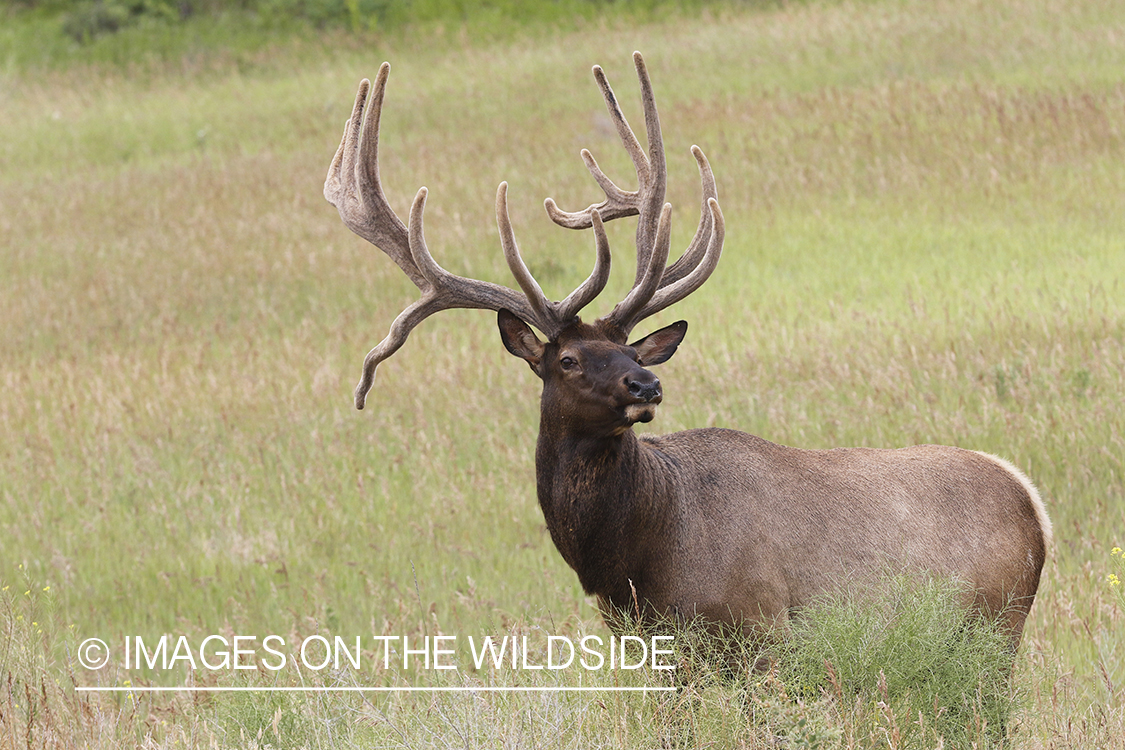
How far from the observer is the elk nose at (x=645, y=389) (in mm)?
4293

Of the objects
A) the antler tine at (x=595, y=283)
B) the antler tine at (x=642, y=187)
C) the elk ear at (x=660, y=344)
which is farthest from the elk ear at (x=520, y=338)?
the antler tine at (x=642, y=187)

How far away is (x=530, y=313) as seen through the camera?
4910 mm

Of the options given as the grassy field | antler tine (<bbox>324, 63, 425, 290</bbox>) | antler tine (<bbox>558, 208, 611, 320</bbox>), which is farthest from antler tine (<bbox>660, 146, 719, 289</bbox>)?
the grassy field

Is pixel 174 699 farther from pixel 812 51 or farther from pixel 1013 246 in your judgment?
pixel 812 51

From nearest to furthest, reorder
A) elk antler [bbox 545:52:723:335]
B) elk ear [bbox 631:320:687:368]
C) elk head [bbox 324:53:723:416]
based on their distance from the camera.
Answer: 1. elk head [bbox 324:53:723:416]
2. elk antler [bbox 545:52:723:335]
3. elk ear [bbox 631:320:687:368]

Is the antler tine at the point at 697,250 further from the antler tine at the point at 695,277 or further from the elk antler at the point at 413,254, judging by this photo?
the elk antler at the point at 413,254

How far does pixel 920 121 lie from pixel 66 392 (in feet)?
39.6

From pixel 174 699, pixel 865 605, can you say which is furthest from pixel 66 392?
pixel 865 605

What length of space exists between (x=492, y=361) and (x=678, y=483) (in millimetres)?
5797

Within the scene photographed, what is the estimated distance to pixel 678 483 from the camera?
4.90m

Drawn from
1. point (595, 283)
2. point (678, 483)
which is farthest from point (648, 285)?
point (678, 483)

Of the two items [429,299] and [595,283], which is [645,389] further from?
[429,299]

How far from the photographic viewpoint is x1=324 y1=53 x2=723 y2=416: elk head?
178 inches

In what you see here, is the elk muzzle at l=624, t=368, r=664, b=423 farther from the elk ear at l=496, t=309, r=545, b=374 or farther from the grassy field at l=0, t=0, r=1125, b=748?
the grassy field at l=0, t=0, r=1125, b=748
